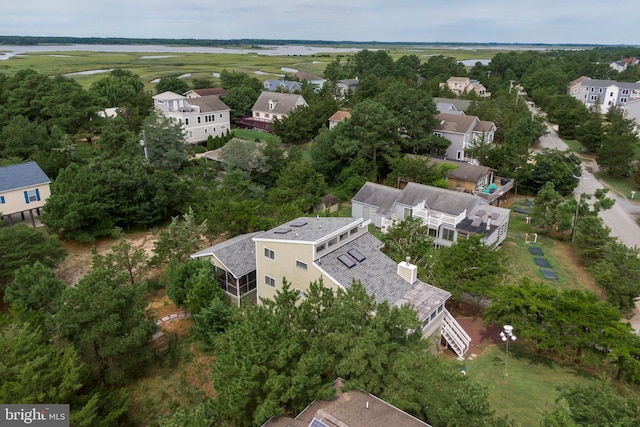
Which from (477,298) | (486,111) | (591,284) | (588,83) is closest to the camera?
(477,298)

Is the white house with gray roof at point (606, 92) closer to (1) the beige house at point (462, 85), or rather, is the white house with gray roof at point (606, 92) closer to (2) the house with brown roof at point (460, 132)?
(1) the beige house at point (462, 85)

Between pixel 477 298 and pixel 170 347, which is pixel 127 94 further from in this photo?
pixel 477 298

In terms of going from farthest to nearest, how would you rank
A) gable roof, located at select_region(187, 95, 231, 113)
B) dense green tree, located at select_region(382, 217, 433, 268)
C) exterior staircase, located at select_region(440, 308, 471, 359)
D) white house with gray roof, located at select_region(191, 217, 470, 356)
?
gable roof, located at select_region(187, 95, 231, 113)
dense green tree, located at select_region(382, 217, 433, 268)
exterior staircase, located at select_region(440, 308, 471, 359)
white house with gray roof, located at select_region(191, 217, 470, 356)

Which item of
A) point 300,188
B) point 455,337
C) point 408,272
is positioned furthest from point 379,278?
point 300,188

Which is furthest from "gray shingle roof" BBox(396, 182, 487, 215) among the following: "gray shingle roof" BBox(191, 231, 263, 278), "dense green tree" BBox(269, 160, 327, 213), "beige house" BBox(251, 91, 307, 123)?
"beige house" BBox(251, 91, 307, 123)

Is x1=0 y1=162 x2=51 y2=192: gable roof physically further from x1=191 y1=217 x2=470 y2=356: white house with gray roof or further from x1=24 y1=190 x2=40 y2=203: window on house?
x1=191 y1=217 x2=470 y2=356: white house with gray roof

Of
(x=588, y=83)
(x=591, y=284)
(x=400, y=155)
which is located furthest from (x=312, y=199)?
(x=588, y=83)

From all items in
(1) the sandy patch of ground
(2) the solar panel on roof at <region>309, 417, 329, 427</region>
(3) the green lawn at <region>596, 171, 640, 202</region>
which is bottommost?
(1) the sandy patch of ground
